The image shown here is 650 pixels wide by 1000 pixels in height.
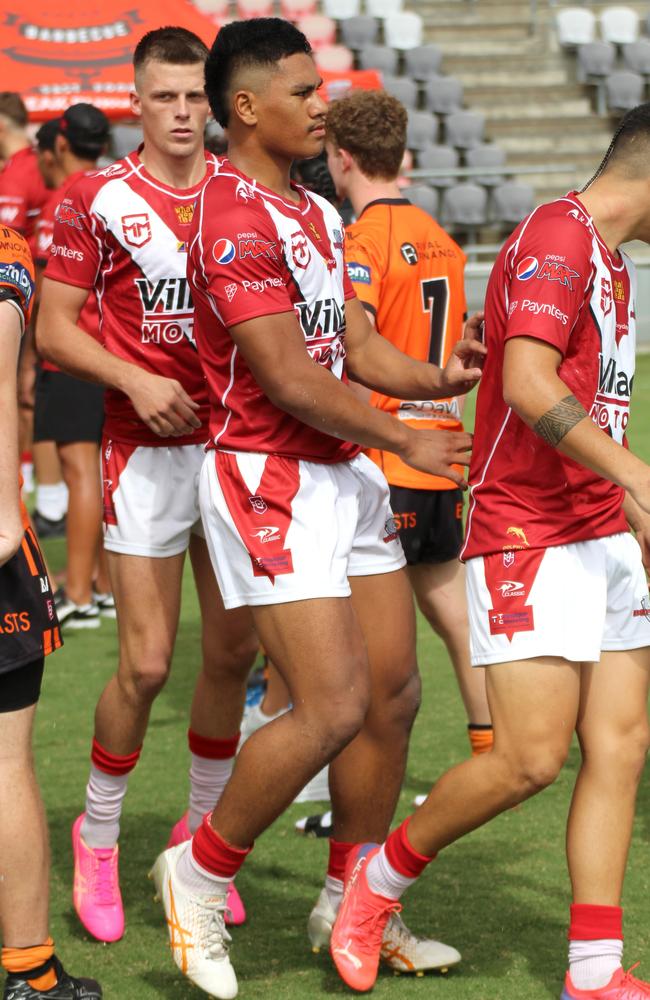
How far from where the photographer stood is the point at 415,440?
11.6ft

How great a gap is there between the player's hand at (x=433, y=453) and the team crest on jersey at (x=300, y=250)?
48 cm

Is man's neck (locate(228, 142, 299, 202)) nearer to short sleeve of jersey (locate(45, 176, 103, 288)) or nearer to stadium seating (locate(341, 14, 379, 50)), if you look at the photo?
short sleeve of jersey (locate(45, 176, 103, 288))

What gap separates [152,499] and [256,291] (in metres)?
1.01

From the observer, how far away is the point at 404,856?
3.57 m

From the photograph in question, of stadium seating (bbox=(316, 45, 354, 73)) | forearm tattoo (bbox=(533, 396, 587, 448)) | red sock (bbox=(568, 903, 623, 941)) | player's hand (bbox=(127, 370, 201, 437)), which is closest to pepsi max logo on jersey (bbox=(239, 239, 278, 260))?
player's hand (bbox=(127, 370, 201, 437))

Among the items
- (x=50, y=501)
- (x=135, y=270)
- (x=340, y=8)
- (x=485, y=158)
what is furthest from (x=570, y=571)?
(x=340, y=8)

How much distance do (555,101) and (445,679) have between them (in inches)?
728

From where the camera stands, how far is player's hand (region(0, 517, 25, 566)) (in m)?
3.10

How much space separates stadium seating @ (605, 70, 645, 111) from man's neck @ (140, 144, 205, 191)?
19742 millimetres

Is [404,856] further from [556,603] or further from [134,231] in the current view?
[134,231]

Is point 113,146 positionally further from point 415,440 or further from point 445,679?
point 415,440

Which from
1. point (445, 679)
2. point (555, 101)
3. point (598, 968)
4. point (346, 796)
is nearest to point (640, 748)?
point (598, 968)

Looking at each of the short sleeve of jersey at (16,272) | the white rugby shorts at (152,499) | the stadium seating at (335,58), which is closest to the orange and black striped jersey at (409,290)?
the white rugby shorts at (152,499)

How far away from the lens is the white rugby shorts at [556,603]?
11.0 ft
